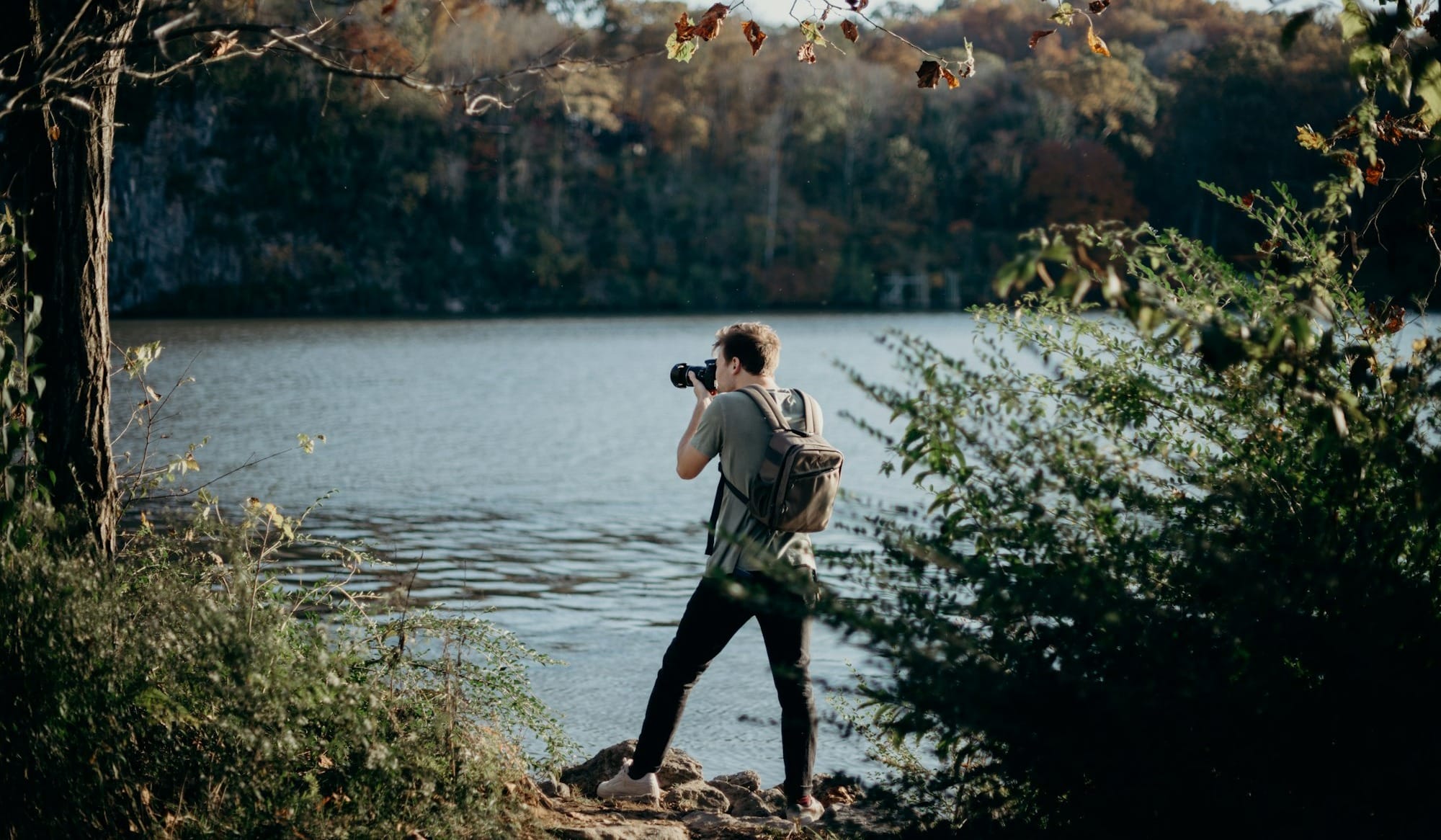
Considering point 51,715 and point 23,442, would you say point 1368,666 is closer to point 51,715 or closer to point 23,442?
point 51,715

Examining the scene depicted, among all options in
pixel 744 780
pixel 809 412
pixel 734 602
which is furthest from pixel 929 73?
pixel 744 780

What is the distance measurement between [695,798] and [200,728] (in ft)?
6.65

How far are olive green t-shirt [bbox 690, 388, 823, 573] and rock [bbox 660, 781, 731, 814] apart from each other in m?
0.91

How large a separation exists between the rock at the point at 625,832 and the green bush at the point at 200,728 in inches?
11.0

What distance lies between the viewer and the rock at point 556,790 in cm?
492

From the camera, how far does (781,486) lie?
457cm

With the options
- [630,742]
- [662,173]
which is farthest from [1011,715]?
[662,173]

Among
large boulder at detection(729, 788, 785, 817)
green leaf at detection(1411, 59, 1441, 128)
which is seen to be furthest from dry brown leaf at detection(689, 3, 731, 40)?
large boulder at detection(729, 788, 785, 817)

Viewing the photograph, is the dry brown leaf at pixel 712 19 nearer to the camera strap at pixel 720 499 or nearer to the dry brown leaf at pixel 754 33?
the dry brown leaf at pixel 754 33

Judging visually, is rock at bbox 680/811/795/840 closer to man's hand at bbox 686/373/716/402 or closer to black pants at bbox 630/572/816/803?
black pants at bbox 630/572/816/803

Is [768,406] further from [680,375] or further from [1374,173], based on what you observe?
[1374,173]

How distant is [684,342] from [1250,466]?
40981 mm

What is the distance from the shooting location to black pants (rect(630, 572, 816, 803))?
4.64 m

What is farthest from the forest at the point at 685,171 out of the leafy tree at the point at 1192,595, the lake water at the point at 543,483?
the leafy tree at the point at 1192,595
